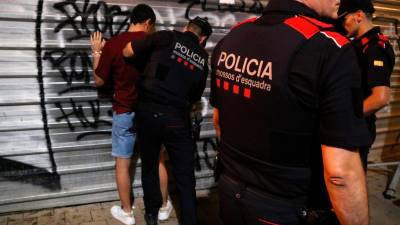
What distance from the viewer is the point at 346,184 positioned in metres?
1.67

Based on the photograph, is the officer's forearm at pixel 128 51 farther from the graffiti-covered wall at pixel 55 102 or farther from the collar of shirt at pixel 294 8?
the collar of shirt at pixel 294 8

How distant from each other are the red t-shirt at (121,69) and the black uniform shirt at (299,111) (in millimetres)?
1517

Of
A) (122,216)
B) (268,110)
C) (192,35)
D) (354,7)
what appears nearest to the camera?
(268,110)

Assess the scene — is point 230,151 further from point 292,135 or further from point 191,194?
point 191,194

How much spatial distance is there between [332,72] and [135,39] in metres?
2.10

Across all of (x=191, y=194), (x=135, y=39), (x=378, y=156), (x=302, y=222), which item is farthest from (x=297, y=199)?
(x=378, y=156)

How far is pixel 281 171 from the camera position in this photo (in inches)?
71.5

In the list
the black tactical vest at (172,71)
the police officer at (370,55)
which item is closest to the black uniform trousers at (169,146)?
the black tactical vest at (172,71)

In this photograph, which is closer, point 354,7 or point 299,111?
point 299,111

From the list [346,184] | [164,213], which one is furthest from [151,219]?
[346,184]

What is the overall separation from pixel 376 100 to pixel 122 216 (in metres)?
2.76

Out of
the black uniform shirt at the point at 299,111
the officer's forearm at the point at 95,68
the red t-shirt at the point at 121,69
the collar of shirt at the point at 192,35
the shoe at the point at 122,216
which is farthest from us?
the shoe at the point at 122,216

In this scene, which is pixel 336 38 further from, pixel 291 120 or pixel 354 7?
pixel 354 7

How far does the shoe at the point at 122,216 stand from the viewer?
3.82 m
